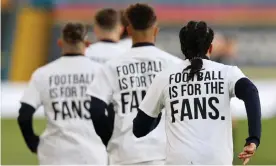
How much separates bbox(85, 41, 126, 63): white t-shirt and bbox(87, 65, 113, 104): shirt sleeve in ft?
4.60

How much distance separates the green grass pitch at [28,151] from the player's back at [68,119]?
4751 millimetres

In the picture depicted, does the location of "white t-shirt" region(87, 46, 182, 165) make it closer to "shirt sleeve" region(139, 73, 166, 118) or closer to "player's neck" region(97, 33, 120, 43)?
"shirt sleeve" region(139, 73, 166, 118)

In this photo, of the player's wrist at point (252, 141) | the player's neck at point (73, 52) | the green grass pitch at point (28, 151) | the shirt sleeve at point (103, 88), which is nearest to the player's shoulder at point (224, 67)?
the player's wrist at point (252, 141)

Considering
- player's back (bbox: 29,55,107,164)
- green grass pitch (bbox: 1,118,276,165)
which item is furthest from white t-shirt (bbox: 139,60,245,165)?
green grass pitch (bbox: 1,118,276,165)

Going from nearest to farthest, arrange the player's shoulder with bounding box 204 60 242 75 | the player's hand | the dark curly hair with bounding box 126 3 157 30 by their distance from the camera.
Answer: the player's hand → the player's shoulder with bounding box 204 60 242 75 → the dark curly hair with bounding box 126 3 157 30

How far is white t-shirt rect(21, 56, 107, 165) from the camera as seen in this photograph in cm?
856

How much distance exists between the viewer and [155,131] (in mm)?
7922

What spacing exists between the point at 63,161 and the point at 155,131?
108cm

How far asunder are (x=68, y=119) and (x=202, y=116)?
94.7 inches

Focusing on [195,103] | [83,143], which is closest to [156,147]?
[83,143]

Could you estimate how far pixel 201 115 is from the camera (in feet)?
21.1

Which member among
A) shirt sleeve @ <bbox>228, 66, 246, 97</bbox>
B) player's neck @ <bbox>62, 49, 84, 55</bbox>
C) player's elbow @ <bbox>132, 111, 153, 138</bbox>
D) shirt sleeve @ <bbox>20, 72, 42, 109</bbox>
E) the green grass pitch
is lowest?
the green grass pitch

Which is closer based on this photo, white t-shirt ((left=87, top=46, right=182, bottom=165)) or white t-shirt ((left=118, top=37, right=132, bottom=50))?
white t-shirt ((left=87, top=46, right=182, bottom=165))

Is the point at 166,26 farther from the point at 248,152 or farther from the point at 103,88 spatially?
the point at 248,152
